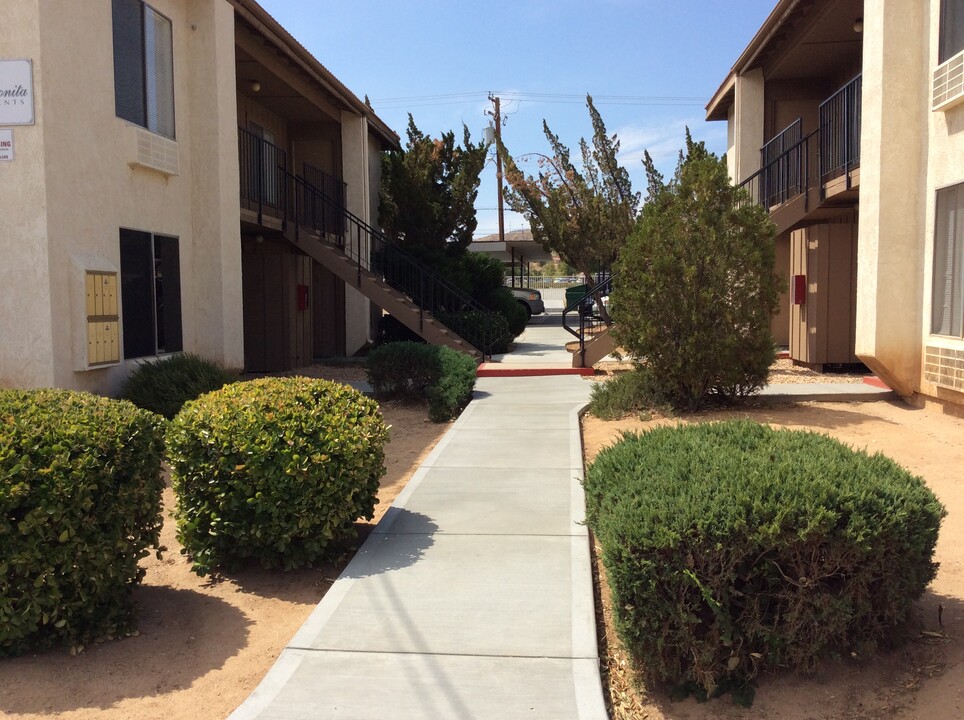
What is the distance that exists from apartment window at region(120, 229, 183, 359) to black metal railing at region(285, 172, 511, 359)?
460 cm

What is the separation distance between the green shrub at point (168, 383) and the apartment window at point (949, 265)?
8.12 m

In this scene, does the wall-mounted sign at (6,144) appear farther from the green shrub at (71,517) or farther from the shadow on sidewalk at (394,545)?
the shadow on sidewalk at (394,545)

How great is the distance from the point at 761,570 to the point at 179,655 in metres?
2.96

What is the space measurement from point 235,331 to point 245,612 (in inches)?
292

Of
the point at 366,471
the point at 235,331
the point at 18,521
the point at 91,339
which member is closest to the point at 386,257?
the point at 235,331

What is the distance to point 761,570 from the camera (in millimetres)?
3672

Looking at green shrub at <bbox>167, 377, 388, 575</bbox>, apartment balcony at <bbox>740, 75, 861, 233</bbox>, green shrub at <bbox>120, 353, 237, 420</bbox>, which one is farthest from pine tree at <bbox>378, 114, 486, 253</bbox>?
green shrub at <bbox>167, 377, 388, 575</bbox>

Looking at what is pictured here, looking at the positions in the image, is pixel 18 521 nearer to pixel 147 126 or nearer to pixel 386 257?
pixel 147 126

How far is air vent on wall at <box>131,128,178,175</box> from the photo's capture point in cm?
972

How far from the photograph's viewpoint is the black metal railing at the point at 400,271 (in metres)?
16.1

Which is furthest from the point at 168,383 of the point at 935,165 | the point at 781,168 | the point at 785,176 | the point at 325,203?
the point at 781,168

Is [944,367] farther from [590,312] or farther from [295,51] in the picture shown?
[295,51]

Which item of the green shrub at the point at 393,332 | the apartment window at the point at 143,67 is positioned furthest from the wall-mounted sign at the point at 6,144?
the green shrub at the point at 393,332

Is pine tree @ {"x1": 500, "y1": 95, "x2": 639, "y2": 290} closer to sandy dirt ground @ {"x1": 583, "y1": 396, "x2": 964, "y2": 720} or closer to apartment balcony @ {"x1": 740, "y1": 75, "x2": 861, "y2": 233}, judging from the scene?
apartment balcony @ {"x1": 740, "y1": 75, "x2": 861, "y2": 233}
